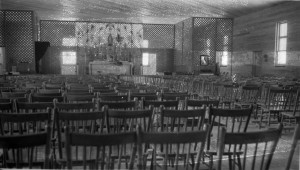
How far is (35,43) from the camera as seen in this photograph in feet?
69.8

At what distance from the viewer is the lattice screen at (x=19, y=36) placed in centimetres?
2025

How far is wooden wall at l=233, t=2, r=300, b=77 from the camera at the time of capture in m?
15.6

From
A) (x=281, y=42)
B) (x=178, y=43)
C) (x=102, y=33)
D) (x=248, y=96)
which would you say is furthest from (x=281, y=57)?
(x=102, y=33)

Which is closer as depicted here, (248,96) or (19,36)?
(248,96)

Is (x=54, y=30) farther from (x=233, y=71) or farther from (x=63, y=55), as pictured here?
(x=233, y=71)

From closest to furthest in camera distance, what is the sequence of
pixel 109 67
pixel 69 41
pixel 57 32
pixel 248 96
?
pixel 248 96
pixel 109 67
pixel 57 32
pixel 69 41

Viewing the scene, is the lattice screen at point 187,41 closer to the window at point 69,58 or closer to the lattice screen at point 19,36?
the window at point 69,58

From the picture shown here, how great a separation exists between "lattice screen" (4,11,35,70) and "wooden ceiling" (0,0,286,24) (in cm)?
56

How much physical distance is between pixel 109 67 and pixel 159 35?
6.35 m

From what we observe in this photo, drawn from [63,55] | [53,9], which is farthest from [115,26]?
[53,9]

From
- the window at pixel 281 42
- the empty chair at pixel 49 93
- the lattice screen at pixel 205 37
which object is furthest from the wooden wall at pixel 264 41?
the empty chair at pixel 49 93

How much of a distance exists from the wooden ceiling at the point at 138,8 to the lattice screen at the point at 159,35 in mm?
2650

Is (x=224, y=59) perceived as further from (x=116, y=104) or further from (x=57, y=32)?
(x=116, y=104)

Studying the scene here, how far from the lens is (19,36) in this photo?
2034 centimetres
